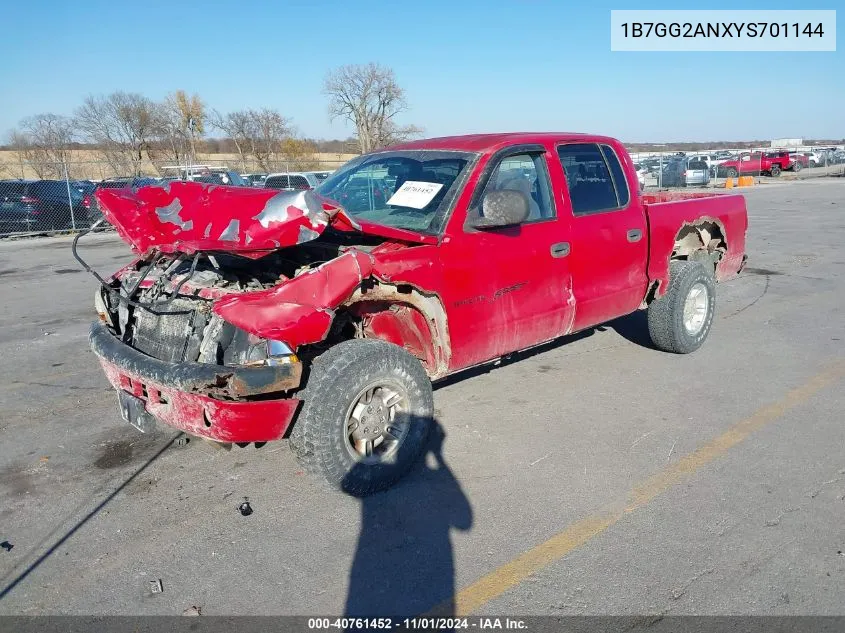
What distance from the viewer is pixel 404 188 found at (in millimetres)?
4555

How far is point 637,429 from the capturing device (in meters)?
4.57

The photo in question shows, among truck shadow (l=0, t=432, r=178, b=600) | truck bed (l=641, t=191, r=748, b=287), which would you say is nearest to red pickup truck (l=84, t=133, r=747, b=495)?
truck bed (l=641, t=191, r=748, b=287)

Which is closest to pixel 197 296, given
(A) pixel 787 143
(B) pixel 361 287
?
(B) pixel 361 287

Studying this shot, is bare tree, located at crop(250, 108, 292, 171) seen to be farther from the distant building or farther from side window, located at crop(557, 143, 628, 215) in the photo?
the distant building

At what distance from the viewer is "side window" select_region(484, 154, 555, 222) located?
4.55m

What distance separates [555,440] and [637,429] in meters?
0.60

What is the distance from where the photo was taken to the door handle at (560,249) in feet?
15.3

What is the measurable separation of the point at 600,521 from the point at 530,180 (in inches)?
95.0

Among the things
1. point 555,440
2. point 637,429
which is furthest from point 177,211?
point 637,429

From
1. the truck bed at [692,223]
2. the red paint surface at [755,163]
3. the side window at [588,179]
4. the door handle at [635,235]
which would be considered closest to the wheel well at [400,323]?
the side window at [588,179]

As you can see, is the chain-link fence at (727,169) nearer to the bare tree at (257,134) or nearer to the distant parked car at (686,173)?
the distant parked car at (686,173)

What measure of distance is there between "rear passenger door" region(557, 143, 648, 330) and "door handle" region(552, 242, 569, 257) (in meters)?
0.08

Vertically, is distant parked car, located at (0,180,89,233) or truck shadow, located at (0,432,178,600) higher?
distant parked car, located at (0,180,89,233)

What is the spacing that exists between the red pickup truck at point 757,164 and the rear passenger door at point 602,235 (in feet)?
125
